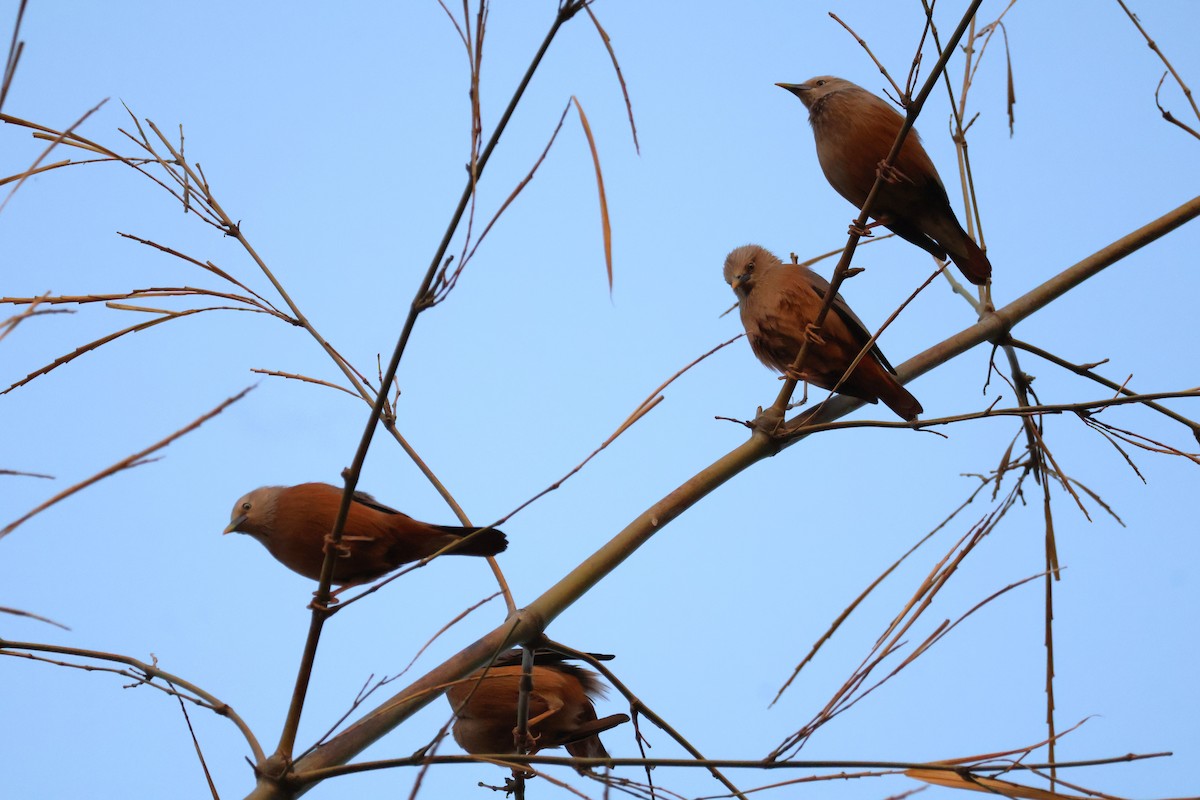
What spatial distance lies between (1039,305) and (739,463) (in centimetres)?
92

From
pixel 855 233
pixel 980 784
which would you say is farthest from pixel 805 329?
pixel 980 784

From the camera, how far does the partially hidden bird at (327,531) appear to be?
2.55 metres

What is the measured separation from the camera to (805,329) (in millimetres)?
2906

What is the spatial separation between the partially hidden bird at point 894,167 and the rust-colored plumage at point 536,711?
67.2 inches

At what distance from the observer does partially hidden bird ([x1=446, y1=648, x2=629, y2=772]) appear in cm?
300

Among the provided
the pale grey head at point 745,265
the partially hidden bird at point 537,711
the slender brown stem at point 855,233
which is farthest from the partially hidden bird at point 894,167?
the partially hidden bird at point 537,711

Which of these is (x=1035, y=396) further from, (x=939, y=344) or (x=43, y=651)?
(x=43, y=651)

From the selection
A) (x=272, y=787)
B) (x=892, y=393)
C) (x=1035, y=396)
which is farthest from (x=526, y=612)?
(x=1035, y=396)

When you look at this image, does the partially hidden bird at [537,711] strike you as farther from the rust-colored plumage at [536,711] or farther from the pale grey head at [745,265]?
the pale grey head at [745,265]

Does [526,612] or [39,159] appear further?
[526,612]

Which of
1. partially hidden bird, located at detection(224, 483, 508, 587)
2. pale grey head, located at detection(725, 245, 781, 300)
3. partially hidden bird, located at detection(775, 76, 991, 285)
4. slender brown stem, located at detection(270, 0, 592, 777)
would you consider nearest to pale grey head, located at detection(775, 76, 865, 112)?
partially hidden bird, located at detection(775, 76, 991, 285)

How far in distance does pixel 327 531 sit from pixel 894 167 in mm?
1999

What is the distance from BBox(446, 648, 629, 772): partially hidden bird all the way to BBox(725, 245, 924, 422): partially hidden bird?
1.11 metres

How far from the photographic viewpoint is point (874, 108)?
357cm
